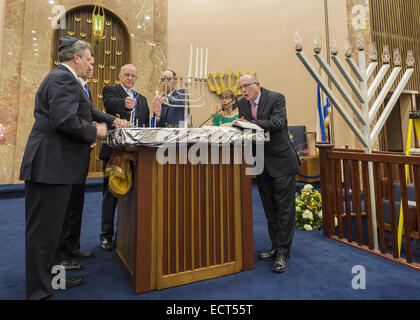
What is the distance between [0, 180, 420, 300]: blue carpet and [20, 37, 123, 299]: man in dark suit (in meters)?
0.27

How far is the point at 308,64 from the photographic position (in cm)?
206

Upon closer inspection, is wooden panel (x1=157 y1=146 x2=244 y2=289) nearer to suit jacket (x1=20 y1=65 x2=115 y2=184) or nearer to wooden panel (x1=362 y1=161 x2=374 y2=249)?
suit jacket (x1=20 y1=65 x2=115 y2=184)

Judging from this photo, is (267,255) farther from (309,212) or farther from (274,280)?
(309,212)

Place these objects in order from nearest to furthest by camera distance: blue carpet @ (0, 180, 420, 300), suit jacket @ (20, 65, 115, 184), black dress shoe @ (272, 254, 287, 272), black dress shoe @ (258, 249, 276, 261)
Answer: suit jacket @ (20, 65, 115, 184) → blue carpet @ (0, 180, 420, 300) → black dress shoe @ (272, 254, 287, 272) → black dress shoe @ (258, 249, 276, 261)

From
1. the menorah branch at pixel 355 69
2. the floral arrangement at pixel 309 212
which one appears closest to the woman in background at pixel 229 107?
the menorah branch at pixel 355 69

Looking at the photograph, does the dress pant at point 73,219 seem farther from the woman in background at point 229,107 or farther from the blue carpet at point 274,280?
the woman in background at point 229,107

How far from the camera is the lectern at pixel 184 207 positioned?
4.92 feet

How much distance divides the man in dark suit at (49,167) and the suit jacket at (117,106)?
0.82m

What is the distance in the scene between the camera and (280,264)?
1.82 m

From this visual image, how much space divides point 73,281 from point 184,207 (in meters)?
0.80

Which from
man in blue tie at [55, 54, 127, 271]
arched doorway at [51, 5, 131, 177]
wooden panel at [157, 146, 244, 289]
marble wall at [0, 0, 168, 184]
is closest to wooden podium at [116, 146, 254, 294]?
wooden panel at [157, 146, 244, 289]

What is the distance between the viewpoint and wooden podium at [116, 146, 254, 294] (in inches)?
59.6

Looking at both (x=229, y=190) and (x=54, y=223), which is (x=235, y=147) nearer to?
(x=229, y=190)

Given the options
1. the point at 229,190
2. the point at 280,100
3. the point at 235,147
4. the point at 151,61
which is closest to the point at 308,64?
the point at 280,100
